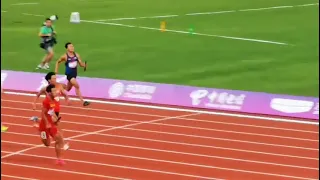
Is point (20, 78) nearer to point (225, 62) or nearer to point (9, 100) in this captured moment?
point (9, 100)

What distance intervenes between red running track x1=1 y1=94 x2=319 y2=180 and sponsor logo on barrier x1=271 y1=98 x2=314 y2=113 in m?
0.45

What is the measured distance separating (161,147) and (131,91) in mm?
3648

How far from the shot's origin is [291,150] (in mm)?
11383

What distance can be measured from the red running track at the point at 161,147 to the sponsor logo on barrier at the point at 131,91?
541 millimetres

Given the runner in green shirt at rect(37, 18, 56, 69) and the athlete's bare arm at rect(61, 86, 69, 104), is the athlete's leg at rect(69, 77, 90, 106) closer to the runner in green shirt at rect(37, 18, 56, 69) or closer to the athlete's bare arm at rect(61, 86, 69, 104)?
the athlete's bare arm at rect(61, 86, 69, 104)

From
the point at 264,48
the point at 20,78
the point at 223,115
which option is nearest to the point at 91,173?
the point at 223,115

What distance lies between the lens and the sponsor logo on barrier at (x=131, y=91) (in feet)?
48.7

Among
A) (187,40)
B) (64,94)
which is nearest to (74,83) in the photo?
(64,94)

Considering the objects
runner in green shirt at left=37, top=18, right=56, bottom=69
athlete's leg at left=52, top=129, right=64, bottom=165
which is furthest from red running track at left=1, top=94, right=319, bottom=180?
runner in green shirt at left=37, top=18, right=56, bottom=69

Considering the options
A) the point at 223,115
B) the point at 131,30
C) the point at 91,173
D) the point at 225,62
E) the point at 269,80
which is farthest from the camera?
the point at 131,30

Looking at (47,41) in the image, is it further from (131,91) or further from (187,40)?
(187,40)

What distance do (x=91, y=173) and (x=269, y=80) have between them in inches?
283

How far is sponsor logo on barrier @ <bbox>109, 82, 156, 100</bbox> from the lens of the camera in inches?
584

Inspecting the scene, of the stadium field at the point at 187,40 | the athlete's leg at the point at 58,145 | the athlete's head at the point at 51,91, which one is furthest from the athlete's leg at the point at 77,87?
the athlete's head at the point at 51,91
